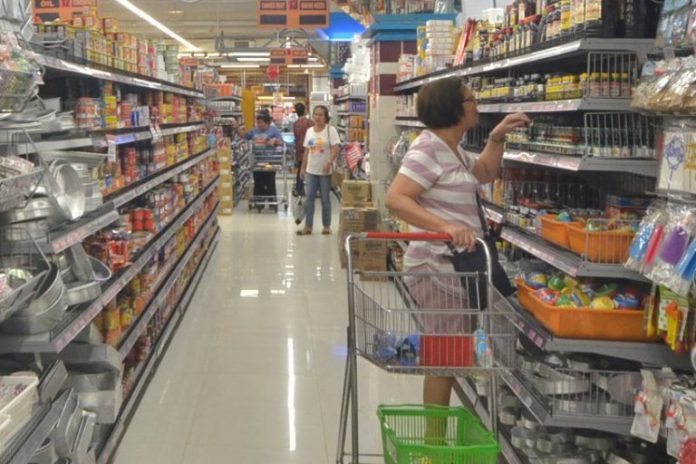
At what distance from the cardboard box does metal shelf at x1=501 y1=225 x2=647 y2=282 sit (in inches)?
193

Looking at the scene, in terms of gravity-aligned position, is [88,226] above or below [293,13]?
below

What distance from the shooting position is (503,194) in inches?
168

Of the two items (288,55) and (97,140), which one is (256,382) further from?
(288,55)

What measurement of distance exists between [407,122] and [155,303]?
3.61 meters

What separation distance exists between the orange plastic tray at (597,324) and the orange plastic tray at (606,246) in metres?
0.19

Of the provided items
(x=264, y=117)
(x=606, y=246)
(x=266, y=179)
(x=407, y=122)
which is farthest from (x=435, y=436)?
(x=264, y=117)

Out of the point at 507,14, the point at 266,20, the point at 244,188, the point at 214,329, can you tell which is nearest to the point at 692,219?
the point at 507,14

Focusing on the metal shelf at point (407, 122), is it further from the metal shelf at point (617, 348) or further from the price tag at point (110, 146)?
the metal shelf at point (617, 348)

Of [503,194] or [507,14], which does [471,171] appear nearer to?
[503,194]

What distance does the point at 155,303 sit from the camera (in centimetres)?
522

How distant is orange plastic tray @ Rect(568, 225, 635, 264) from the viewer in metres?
2.89

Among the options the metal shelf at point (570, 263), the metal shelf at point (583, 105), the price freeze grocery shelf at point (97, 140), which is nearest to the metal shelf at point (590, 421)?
the metal shelf at point (570, 263)

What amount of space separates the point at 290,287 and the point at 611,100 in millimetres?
5081

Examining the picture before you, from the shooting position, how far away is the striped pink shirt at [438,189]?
326 cm
